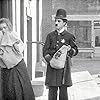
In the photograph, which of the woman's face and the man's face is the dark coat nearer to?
the man's face

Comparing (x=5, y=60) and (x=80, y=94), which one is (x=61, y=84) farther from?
(x=80, y=94)

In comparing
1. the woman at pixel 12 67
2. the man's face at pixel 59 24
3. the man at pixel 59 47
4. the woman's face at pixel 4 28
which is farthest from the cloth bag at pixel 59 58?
the woman's face at pixel 4 28

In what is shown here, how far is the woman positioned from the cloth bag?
1.57 ft

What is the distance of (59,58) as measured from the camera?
189 inches

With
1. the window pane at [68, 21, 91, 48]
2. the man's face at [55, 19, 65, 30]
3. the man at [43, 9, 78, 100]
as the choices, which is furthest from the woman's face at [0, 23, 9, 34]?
the window pane at [68, 21, 91, 48]

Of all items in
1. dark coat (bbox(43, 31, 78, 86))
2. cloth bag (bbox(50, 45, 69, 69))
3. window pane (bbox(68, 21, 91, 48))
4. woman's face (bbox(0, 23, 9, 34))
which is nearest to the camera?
woman's face (bbox(0, 23, 9, 34))

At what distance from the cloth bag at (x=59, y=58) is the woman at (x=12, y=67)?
1.57 ft

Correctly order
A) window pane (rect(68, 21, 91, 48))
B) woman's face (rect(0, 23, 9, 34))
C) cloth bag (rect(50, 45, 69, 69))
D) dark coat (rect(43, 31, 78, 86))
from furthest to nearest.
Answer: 1. window pane (rect(68, 21, 91, 48))
2. dark coat (rect(43, 31, 78, 86))
3. cloth bag (rect(50, 45, 69, 69))
4. woman's face (rect(0, 23, 9, 34))

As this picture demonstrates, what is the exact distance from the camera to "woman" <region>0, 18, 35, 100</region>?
468 centimetres

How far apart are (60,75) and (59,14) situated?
0.91 meters

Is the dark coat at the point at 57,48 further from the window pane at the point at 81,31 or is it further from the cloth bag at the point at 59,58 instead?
the window pane at the point at 81,31

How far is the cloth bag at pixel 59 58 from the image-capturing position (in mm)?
4793

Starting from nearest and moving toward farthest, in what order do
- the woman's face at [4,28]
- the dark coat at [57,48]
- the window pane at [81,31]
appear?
1. the woman's face at [4,28]
2. the dark coat at [57,48]
3. the window pane at [81,31]

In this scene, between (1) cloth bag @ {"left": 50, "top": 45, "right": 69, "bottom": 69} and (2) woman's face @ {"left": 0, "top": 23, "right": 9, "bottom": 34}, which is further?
(1) cloth bag @ {"left": 50, "top": 45, "right": 69, "bottom": 69}
